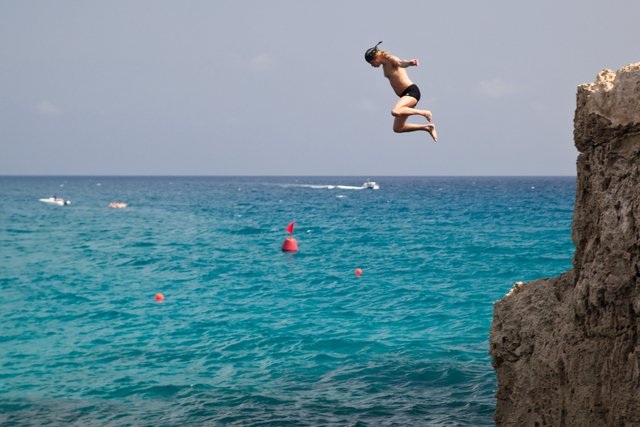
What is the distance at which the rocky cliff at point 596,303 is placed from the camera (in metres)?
6.42

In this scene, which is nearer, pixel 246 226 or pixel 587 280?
pixel 587 280

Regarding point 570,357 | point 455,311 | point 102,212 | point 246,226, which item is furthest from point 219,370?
point 102,212

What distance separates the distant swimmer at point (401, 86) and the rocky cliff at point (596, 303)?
2117 mm

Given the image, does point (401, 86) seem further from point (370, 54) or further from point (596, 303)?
point (596, 303)

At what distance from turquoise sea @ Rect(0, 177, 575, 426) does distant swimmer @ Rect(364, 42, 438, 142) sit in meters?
5.19

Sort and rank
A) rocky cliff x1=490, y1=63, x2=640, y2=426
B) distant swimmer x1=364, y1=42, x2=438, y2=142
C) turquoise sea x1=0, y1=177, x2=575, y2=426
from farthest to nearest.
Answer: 1. turquoise sea x1=0, y1=177, x2=575, y2=426
2. distant swimmer x1=364, y1=42, x2=438, y2=142
3. rocky cliff x1=490, y1=63, x2=640, y2=426

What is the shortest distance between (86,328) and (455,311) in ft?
34.3

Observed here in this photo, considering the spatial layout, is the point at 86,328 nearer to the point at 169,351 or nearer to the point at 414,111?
the point at 169,351

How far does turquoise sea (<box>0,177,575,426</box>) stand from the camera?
12891mm

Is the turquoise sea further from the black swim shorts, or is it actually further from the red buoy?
the black swim shorts

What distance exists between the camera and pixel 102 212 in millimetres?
70188

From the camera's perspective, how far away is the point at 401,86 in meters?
8.88

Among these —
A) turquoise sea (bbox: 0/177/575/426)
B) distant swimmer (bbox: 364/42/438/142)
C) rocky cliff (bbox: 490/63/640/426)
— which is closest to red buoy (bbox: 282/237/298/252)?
turquoise sea (bbox: 0/177/575/426)

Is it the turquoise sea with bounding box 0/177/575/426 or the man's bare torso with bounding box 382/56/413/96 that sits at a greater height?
the man's bare torso with bounding box 382/56/413/96
